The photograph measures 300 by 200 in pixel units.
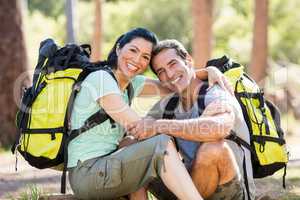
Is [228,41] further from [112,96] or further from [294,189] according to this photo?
[112,96]

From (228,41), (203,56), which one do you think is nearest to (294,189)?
(203,56)

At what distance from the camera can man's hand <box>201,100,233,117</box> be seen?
409cm

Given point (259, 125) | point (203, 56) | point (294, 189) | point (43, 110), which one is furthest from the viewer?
point (203, 56)

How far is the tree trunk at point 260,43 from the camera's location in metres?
14.6

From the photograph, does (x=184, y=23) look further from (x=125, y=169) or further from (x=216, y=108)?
(x=125, y=169)

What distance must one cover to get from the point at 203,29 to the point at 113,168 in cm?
930

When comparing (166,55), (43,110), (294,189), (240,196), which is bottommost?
(294,189)

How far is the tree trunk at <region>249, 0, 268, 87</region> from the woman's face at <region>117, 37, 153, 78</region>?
10615 mm

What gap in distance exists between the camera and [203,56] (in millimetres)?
12961

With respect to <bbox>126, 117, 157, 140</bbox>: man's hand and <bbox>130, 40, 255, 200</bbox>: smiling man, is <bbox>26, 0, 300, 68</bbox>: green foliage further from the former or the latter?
<bbox>126, 117, 157, 140</bbox>: man's hand

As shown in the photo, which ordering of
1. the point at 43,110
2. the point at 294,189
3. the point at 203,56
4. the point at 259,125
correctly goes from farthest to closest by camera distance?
the point at 203,56 → the point at 294,189 → the point at 259,125 → the point at 43,110

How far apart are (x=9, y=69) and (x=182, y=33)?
2297 cm

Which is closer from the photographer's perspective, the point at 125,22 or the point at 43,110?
the point at 43,110

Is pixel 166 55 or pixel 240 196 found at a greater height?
pixel 166 55
